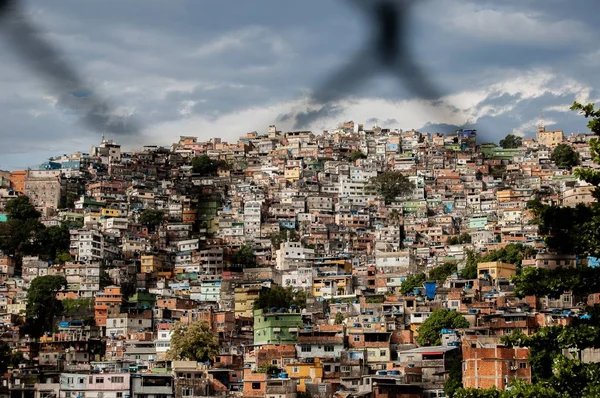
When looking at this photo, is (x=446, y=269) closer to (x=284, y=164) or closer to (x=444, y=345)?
(x=444, y=345)

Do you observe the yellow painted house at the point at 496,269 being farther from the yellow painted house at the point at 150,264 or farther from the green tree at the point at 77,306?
the yellow painted house at the point at 150,264

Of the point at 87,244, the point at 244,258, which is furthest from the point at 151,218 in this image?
the point at 244,258

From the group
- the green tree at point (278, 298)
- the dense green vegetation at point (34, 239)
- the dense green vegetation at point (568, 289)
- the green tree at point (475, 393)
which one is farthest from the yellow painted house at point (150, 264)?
the green tree at point (475, 393)

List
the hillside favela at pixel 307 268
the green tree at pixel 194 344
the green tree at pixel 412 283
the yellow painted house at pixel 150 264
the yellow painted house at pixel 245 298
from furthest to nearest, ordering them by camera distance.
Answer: the yellow painted house at pixel 150 264 < the yellow painted house at pixel 245 298 < the green tree at pixel 412 283 < the green tree at pixel 194 344 < the hillside favela at pixel 307 268

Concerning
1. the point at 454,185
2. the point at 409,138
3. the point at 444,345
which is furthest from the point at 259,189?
the point at 444,345

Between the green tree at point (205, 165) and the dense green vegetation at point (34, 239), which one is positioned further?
the green tree at point (205, 165)

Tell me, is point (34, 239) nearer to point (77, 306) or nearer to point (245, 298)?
point (77, 306)

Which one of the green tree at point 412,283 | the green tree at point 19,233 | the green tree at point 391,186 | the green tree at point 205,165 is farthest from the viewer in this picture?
the green tree at point 205,165
